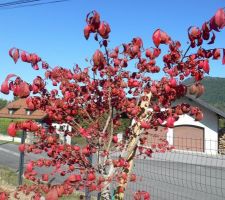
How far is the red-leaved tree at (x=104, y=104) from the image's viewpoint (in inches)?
118

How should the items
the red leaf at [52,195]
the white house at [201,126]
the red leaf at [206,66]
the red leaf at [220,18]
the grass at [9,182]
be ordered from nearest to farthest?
the red leaf at [220,18], the red leaf at [52,195], the red leaf at [206,66], the grass at [9,182], the white house at [201,126]

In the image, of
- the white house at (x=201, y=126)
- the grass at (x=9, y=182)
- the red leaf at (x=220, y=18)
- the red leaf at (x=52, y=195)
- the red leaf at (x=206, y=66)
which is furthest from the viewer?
the white house at (x=201, y=126)

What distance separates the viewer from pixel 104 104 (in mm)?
3754

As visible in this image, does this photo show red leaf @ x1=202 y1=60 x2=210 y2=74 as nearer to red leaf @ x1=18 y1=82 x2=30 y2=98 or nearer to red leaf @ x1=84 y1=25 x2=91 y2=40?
red leaf @ x1=84 y1=25 x2=91 y2=40

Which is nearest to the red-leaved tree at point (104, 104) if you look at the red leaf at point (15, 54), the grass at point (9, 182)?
the red leaf at point (15, 54)

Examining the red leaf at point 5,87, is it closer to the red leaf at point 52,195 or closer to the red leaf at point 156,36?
the red leaf at point 52,195

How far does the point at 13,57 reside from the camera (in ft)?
10.2

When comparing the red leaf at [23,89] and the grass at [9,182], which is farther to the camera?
the grass at [9,182]

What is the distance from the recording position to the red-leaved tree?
3.00 m

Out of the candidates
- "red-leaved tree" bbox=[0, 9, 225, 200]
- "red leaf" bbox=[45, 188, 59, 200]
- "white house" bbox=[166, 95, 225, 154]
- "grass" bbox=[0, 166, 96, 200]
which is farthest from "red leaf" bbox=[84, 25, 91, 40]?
"white house" bbox=[166, 95, 225, 154]

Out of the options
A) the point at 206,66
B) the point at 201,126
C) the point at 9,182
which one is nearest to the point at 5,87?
the point at 206,66

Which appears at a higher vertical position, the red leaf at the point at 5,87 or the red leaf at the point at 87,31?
the red leaf at the point at 87,31

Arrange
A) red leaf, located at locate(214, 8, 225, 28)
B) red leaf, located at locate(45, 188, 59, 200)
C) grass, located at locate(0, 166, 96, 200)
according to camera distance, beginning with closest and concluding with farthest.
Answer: red leaf, located at locate(214, 8, 225, 28) → red leaf, located at locate(45, 188, 59, 200) → grass, located at locate(0, 166, 96, 200)

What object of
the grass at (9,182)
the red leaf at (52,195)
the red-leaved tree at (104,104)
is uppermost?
the red-leaved tree at (104,104)
